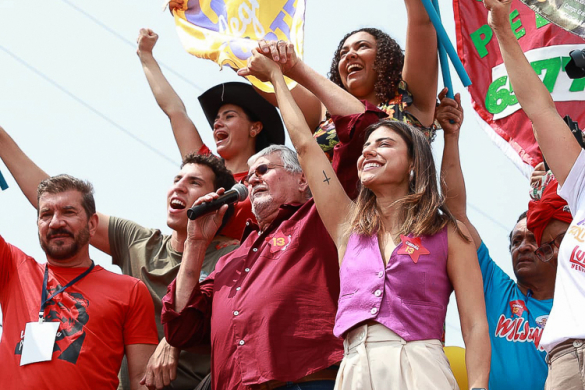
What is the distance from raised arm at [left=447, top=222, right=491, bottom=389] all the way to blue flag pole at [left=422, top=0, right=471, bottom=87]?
31.2 inches

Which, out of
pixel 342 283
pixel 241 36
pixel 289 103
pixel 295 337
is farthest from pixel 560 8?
pixel 241 36

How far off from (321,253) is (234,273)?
0.42 m

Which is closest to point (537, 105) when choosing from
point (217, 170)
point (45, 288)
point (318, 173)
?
point (318, 173)

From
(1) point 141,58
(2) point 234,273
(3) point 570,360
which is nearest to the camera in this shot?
(3) point 570,360

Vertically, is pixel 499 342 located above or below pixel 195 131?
below

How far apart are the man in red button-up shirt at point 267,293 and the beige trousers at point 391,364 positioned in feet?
1.12

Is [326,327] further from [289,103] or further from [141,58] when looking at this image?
[141,58]

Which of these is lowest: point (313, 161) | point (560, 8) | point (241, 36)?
point (313, 161)

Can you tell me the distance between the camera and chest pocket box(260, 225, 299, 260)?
3616 millimetres

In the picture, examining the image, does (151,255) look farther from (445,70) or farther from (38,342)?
(445,70)

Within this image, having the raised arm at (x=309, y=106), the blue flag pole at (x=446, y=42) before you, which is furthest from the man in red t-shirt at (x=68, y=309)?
the blue flag pole at (x=446, y=42)

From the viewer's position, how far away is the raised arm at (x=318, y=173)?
11.2 ft

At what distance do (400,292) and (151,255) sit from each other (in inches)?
75.9

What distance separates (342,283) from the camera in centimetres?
318
